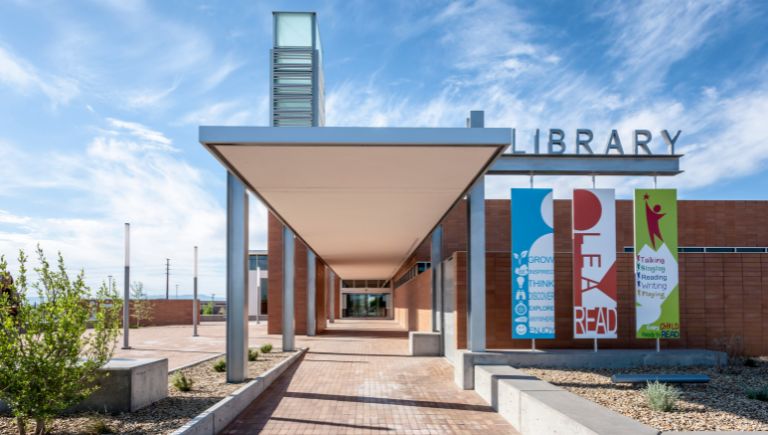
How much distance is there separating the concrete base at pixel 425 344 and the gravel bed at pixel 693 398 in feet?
19.6

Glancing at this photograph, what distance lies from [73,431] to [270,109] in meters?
15.7

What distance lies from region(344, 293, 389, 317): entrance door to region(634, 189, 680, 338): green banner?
1894 inches

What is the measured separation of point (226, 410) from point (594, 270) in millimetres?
8391

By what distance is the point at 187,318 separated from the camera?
136 ft

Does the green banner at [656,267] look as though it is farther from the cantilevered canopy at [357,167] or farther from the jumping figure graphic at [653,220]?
the cantilevered canopy at [357,167]

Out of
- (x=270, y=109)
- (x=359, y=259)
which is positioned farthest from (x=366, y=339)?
(x=270, y=109)

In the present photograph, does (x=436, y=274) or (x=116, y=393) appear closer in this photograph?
(x=116, y=393)

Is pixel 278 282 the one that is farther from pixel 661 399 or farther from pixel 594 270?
pixel 661 399

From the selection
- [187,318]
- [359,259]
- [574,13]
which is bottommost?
[187,318]

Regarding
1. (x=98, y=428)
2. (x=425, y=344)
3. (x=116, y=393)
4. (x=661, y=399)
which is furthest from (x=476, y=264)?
(x=98, y=428)

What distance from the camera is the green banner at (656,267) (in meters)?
13.6

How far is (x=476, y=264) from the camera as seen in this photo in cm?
1227

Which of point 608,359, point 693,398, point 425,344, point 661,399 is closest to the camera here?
point 661,399

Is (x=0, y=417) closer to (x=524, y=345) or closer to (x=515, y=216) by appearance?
(x=515, y=216)
